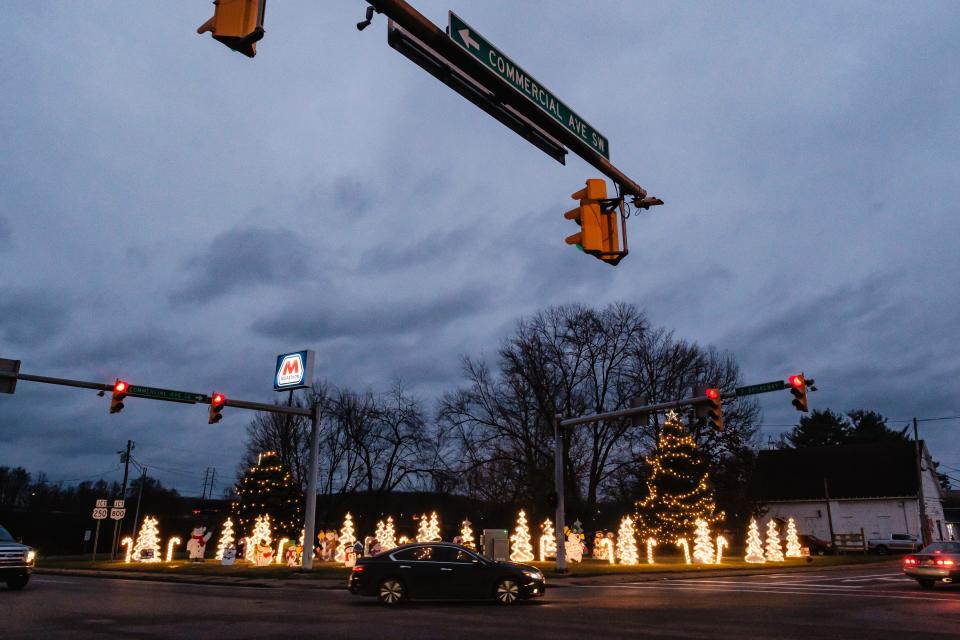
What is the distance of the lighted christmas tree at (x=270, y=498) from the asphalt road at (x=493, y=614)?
18.9 m

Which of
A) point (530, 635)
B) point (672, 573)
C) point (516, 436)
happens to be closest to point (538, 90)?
point (530, 635)

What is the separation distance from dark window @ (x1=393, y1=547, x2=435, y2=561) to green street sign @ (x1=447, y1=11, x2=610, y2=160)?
37.0 ft

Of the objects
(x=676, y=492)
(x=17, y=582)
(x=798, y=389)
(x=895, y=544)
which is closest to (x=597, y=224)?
(x=798, y=389)

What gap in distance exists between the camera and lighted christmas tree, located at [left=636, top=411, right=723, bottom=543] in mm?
35406

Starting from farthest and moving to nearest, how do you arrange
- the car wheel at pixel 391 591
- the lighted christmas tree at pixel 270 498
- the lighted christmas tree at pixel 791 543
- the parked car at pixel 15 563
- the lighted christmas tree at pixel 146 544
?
1. the lighted christmas tree at pixel 791 543
2. the lighted christmas tree at pixel 270 498
3. the lighted christmas tree at pixel 146 544
4. the parked car at pixel 15 563
5. the car wheel at pixel 391 591

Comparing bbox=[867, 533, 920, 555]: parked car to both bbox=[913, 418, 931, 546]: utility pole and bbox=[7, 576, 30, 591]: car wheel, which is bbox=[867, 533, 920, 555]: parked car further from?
bbox=[7, 576, 30, 591]: car wheel

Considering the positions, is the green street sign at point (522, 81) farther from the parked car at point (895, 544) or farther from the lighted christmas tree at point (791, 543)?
the parked car at point (895, 544)

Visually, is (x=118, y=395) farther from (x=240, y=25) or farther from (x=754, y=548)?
(x=754, y=548)

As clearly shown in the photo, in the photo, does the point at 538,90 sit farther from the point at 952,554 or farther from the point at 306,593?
the point at 952,554

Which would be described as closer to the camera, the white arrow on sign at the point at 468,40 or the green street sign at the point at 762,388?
the white arrow on sign at the point at 468,40

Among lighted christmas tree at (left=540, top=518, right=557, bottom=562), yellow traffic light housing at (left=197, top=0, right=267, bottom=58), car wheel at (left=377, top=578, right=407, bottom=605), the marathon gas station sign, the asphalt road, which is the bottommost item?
the asphalt road

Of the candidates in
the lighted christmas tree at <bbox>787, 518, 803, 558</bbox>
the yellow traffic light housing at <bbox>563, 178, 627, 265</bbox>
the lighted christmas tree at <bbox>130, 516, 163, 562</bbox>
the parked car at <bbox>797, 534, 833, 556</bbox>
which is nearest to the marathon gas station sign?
the lighted christmas tree at <bbox>130, 516, 163, 562</bbox>

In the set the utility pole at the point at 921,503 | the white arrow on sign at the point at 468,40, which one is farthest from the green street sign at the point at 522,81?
the utility pole at the point at 921,503

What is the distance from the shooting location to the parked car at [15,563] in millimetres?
18406
